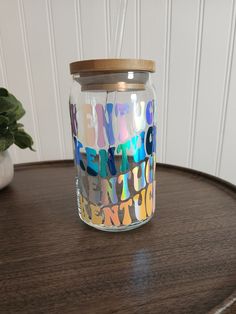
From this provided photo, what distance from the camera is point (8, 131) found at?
52 centimetres

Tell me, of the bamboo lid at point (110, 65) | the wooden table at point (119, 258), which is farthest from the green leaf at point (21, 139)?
the bamboo lid at point (110, 65)

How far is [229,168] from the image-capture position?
97 cm

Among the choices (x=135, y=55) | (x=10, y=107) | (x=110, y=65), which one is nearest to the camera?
(x=110, y=65)

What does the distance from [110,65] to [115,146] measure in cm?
12

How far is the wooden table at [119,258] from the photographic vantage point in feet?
0.95

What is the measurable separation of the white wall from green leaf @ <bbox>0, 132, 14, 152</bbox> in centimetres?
34

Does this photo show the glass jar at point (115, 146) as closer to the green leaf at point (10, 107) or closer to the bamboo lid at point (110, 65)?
the bamboo lid at point (110, 65)

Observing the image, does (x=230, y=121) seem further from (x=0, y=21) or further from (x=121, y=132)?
(x=0, y=21)

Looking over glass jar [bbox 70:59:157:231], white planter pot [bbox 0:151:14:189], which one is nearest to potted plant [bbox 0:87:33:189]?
white planter pot [bbox 0:151:14:189]

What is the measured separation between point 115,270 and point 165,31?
69 centimetres

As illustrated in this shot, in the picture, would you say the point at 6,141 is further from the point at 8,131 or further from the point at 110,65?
the point at 110,65

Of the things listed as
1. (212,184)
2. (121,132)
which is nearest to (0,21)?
(121,132)

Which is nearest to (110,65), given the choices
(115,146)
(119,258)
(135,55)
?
(115,146)

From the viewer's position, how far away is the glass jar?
1.23 ft
